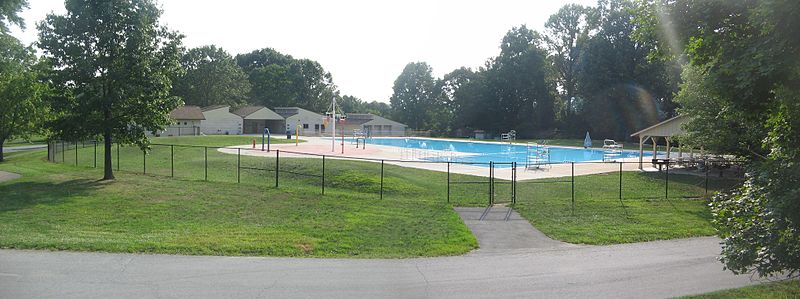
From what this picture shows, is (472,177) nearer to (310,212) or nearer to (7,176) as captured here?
(310,212)

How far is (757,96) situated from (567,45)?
7355 centimetres

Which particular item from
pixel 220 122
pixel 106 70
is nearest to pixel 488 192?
pixel 106 70

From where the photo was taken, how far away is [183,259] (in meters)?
9.81

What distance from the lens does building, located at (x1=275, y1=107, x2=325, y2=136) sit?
79.8 metres

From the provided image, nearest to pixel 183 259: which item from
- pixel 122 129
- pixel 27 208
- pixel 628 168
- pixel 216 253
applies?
pixel 216 253

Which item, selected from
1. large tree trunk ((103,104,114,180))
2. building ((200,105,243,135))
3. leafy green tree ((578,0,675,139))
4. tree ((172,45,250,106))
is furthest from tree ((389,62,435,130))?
large tree trunk ((103,104,114,180))

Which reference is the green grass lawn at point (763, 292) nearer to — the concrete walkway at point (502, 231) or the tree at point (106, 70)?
the concrete walkway at point (502, 231)

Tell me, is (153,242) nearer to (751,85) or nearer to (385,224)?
(385,224)

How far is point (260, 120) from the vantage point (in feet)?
260

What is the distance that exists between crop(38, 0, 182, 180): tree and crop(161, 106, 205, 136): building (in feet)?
150

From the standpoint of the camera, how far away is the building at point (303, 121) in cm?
7981

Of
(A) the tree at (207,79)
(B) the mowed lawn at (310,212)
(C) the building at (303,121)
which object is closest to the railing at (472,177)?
(B) the mowed lawn at (310,212)

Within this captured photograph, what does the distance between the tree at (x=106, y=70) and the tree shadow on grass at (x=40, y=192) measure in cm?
191

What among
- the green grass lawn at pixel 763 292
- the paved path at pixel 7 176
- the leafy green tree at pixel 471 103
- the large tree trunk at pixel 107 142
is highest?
the leafy green tree at pixel 471 103
